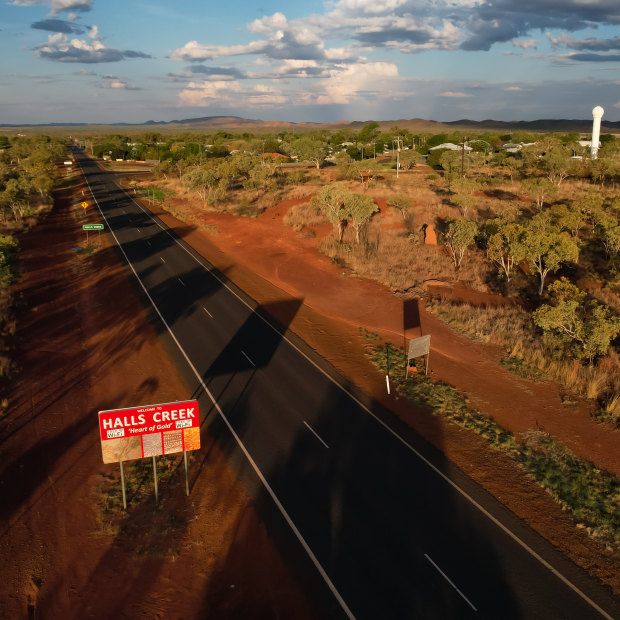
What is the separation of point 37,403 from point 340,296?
19.7 m

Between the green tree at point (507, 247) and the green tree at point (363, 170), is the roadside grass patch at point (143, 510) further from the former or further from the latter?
the green tree at point (363, 170)

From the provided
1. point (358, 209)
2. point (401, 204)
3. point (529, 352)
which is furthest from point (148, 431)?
point (401, 204)

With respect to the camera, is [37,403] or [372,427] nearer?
[372,427]

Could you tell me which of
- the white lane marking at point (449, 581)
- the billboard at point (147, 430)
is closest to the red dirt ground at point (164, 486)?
the billboard at point (147, 430)

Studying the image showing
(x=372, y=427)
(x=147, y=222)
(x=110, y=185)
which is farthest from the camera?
(x=110, y=185)

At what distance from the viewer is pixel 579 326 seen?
21.2 meters

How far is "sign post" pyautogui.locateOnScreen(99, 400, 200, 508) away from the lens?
42.6 feet

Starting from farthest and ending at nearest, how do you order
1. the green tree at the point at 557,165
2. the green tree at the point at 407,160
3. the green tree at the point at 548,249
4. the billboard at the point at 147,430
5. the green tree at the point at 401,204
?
the green tree at the point at 407,160 → the green tree at the point at 557,165 → the green tree at the point at 401,204 → the green tree at the point at 548,249 → the billboard at the point at 147,430

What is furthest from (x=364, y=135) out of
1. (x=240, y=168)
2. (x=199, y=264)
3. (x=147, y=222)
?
(x=199, y=264)

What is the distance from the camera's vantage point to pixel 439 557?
39.7 ft

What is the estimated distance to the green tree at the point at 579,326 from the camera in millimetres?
20031

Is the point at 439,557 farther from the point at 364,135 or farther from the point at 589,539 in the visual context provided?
the point at 364,135

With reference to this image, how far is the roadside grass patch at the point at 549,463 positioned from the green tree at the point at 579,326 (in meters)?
5.86

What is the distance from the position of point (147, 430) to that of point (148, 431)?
0.15ft
